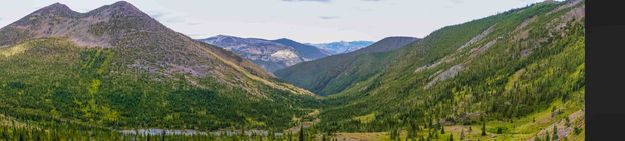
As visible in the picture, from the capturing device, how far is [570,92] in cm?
18250

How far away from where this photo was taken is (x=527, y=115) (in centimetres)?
18938

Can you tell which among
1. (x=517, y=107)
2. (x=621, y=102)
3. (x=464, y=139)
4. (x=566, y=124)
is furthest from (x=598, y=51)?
(x=517, y=107)

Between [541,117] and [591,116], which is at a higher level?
[591,116]

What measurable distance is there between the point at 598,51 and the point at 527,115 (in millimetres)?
196825

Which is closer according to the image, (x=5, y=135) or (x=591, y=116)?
(x=591, y=116)

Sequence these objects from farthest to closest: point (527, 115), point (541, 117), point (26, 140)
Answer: point (527, 115) → point (541, 117) → point (26, 140)

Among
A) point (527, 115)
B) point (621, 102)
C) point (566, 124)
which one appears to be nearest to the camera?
point (621, 102)

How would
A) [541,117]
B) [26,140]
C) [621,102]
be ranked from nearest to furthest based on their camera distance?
[621,102] < [26,140] < [541,117]

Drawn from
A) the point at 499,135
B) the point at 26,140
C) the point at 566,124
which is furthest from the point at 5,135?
the point at 566,124

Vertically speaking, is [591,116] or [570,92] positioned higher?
[591,116]

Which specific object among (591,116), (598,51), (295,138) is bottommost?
(295,138)

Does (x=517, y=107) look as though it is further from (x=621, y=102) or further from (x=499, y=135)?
(x=621, y=102)

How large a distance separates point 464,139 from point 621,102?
542 feet

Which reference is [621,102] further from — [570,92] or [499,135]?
[570,92]
